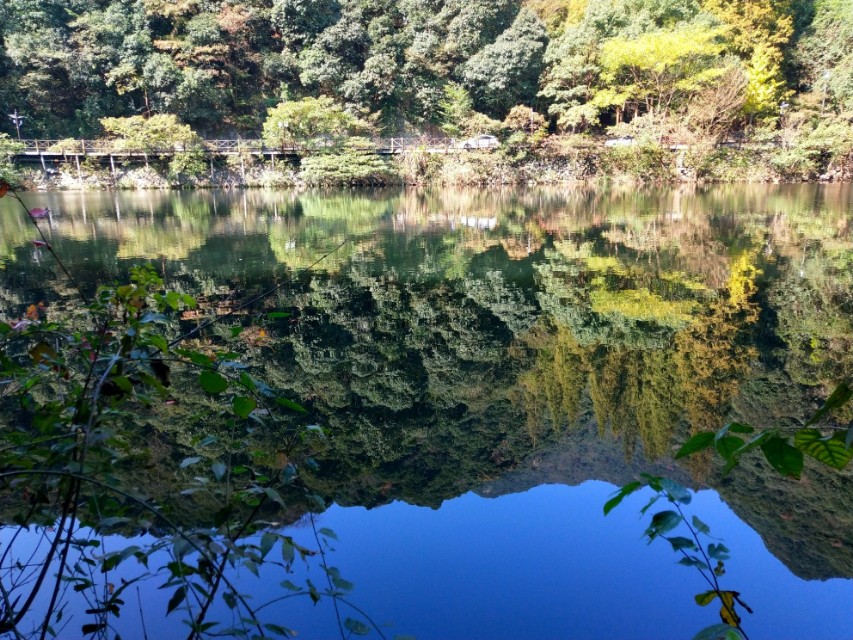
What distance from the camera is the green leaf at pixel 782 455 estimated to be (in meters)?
0.68

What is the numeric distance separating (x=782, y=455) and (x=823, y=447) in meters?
0.08

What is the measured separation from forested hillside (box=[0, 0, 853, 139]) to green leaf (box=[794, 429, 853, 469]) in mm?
26658

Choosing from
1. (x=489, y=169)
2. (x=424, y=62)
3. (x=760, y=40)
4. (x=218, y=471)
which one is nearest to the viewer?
(x=218, y=471)

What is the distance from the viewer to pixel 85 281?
788cm

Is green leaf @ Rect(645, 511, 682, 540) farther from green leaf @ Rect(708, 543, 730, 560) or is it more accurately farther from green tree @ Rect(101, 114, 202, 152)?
green tree @ Rect(101, 114, 202, 152)

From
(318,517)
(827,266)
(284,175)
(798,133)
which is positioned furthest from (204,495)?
(798,133)

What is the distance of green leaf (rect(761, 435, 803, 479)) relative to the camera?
679 mm

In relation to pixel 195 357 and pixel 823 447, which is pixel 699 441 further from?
pixel 195 357

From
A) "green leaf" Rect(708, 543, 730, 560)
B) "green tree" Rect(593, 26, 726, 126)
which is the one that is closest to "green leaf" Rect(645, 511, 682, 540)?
"green leaf" Rect(708, 543, 730, 560)

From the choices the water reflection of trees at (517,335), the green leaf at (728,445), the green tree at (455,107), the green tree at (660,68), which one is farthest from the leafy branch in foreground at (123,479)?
the green tree at (660,68)

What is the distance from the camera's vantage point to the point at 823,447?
736 mm

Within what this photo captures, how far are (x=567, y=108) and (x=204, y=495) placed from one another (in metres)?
27.9

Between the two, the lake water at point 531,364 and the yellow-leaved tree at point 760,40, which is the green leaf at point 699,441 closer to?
the lake water at point 531,364

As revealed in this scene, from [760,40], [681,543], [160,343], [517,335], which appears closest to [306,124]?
[517,335]
